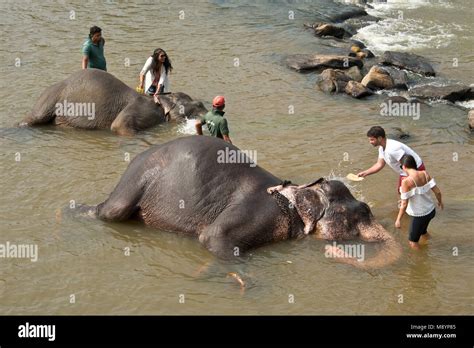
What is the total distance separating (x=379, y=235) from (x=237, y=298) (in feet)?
6.23

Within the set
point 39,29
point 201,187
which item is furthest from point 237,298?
point 39,29

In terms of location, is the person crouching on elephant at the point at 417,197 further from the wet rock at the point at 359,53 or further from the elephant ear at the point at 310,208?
the wet rock at the point at 359,53

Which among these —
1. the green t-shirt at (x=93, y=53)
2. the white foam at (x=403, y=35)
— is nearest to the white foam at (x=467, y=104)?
the white foam at (x=403, y=35)

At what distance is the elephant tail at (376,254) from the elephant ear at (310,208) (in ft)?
1.17

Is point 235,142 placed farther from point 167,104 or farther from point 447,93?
point 447,93

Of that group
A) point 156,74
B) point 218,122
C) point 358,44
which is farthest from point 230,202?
point 358,44

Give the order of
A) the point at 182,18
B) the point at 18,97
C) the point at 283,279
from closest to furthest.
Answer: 1. the point at 283,279
2. the point at 18,97
3. the point at 182,18

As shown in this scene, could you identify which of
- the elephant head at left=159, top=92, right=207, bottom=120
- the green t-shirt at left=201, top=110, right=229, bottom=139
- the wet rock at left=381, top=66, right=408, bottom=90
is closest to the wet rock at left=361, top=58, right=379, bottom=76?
the wet rock at left=381, top=66, right=408, bottom=90

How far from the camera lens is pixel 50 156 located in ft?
33.7

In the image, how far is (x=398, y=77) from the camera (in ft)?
47.5

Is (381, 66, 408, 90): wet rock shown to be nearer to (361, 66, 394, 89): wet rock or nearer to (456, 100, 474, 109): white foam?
(361, 66, 394, 89): wet rock

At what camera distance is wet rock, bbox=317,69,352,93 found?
13.8 m

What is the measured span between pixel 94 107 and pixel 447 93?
676 cm
